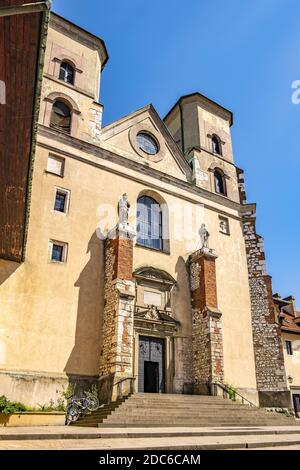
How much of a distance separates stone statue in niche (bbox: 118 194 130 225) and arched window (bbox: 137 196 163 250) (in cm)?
212

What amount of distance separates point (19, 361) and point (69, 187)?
834 cm

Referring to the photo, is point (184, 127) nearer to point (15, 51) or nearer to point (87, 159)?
point (87, 159)

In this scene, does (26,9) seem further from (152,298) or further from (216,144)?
(216,144)

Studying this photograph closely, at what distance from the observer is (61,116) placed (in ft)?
66.3

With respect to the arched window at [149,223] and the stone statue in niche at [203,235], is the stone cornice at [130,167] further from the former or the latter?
the stone statue in niche at [203,235]

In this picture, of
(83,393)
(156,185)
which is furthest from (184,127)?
(83,393)

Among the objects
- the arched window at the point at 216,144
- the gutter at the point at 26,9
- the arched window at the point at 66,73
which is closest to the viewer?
the gutter at the point at 26,9

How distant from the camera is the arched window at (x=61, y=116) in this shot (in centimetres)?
1988

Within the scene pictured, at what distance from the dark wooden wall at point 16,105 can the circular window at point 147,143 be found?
38.4 feet

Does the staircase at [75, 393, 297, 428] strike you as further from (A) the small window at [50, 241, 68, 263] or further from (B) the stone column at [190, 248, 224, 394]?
(A) the small window at [50, 241, 68, 263]

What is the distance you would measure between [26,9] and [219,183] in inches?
846

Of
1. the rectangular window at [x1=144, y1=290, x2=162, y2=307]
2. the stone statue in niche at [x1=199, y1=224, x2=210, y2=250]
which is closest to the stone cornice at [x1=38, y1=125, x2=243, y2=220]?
the stone statue in niche at [x1=199, y1=224, x2=210, y2=250]

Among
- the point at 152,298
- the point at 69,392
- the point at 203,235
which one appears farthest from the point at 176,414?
the point at 203,235

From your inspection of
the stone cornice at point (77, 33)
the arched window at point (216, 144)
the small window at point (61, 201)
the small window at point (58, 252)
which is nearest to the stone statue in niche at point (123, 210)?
the small window at point (61, 201)
